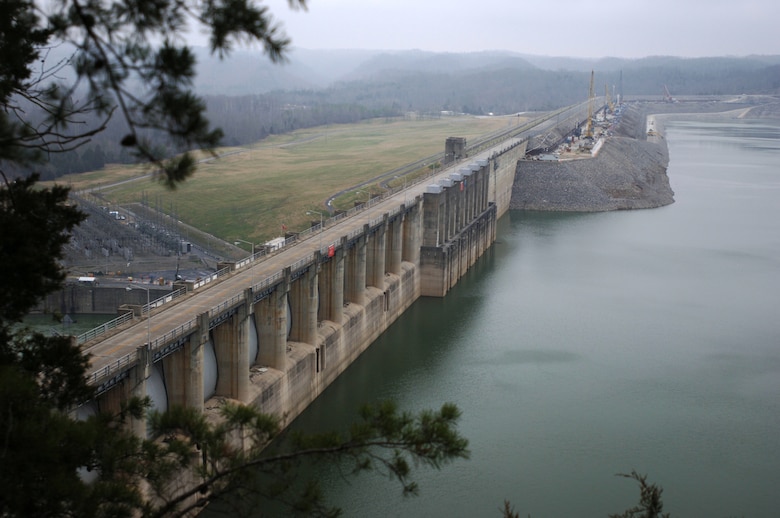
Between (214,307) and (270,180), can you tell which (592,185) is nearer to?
(270,180)

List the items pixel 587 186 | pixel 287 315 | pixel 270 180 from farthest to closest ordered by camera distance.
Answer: pixel 270 180 < pixel 587 186 < pixel 287 315

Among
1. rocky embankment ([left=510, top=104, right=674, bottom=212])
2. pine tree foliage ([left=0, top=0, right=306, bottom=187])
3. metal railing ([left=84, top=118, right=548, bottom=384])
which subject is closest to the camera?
pine tree foliage ([left=0, top=0, right=306, bottom=187])

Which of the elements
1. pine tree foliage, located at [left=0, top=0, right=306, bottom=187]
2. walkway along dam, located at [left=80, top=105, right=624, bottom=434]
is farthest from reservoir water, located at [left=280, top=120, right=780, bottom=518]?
pine tree foliage, located at [left=0, top=0, right=306, bottom=187]

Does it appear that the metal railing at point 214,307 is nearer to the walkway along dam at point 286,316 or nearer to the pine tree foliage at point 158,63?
the walkway along dam at point 286,316

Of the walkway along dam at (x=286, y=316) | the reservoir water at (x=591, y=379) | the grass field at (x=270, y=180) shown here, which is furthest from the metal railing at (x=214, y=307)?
the grass field at (x=270, y=180)

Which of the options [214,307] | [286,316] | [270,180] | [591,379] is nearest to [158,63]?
[214,307]

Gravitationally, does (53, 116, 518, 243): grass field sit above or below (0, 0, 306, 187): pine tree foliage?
below

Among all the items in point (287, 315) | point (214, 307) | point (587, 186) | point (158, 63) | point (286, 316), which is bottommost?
point (287, 315)

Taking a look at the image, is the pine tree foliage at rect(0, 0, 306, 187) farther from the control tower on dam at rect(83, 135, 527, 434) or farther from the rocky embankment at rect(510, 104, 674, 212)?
the rocky embankment at rect(510, 104, 674, 212)
